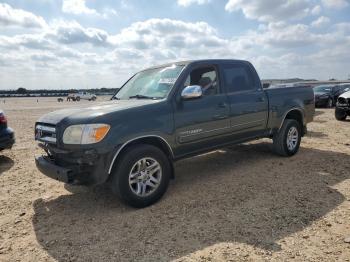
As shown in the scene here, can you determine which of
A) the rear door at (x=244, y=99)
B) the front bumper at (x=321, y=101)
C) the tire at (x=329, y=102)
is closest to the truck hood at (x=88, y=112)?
the rear door at (x=244, y=99)

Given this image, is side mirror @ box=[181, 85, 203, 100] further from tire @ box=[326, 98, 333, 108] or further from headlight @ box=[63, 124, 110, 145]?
Answer: tire @ box=[326, 98, 333, 108]

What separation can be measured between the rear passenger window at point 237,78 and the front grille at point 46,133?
2.97m

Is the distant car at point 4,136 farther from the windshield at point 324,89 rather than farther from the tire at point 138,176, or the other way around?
the windshield at point 324,89

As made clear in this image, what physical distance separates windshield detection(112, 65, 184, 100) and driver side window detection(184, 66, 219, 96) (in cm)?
24

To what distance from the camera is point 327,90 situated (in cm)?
2250

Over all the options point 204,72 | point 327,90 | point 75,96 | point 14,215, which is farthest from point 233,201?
point 75,96

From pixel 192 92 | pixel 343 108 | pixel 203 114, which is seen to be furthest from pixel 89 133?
pixel 343 108

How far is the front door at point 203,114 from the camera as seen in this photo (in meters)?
5.12

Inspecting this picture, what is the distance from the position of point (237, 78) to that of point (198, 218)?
2.93 meters

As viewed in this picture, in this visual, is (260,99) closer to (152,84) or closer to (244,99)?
(244,99)

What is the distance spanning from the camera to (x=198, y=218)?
4.34 metres

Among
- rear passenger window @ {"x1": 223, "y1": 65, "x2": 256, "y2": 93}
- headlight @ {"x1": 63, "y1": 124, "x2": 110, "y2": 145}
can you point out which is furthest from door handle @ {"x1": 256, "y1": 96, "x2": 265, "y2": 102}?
headlight @ {"x1": 63, "y1": 124, "x2": 110, "y2": 145}

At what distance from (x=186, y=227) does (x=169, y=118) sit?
1.57 metres

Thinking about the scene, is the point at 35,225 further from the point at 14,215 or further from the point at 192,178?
the point at 192,178
